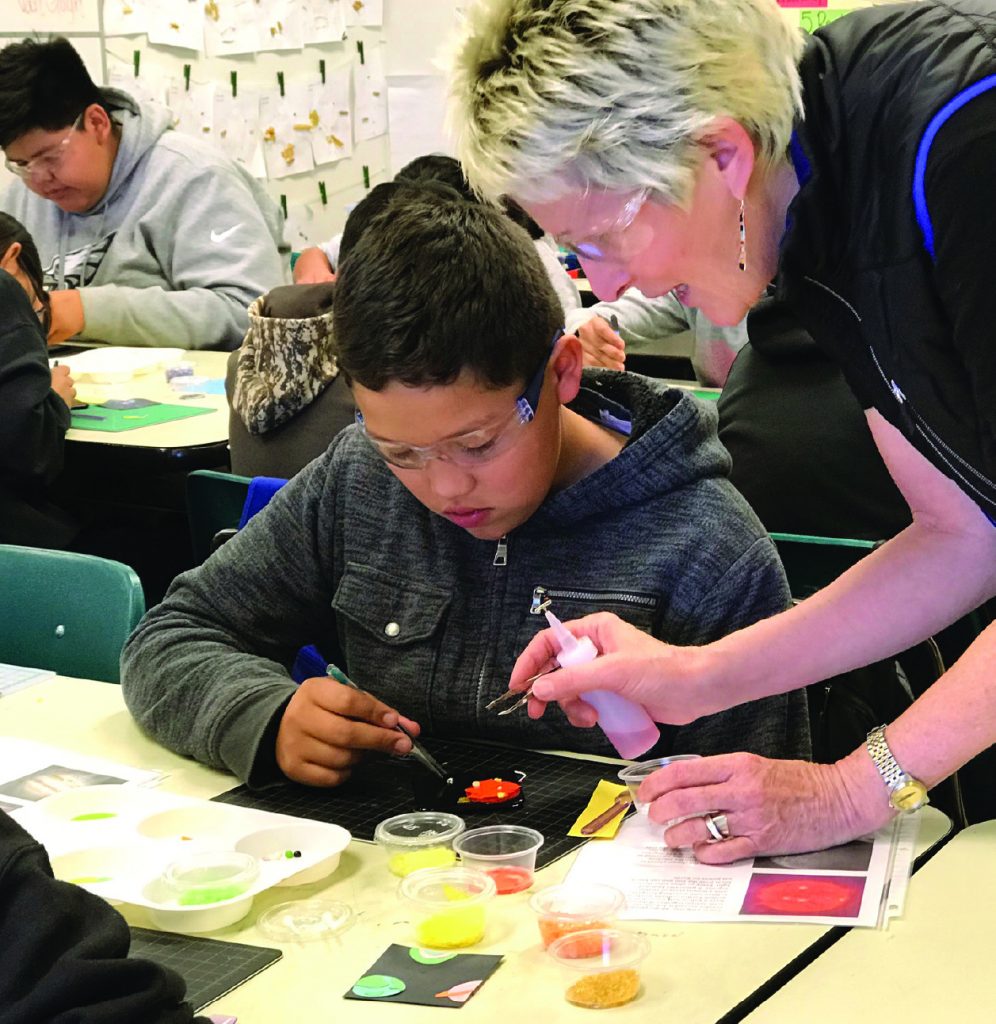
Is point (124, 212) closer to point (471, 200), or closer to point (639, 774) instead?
point (471, 200)

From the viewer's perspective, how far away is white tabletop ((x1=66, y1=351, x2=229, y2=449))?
305cm

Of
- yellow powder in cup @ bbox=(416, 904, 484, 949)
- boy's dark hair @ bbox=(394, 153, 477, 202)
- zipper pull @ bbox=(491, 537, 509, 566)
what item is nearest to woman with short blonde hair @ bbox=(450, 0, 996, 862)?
yellow powder in cup @ bbox=(416, 904, 484, 949)

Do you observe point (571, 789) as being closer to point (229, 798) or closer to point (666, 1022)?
point (229, 798)

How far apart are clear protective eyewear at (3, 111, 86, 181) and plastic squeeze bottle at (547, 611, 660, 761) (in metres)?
3.33

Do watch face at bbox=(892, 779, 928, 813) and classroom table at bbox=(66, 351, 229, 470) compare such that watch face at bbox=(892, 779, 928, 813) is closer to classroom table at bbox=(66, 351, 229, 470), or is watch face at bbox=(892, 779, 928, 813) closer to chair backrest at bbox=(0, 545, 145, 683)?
chair backrest at bbox=(0, 545, 145, 683)

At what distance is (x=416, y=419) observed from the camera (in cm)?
159

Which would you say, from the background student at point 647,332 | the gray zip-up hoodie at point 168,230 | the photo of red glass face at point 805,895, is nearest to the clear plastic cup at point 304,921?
the photo of red glass face at point 805,895

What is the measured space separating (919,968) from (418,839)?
490mm

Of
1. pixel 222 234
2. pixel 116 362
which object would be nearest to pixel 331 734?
pixel 116 362

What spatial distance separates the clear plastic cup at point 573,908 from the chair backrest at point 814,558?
0.80 metres

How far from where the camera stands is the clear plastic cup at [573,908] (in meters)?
1.20

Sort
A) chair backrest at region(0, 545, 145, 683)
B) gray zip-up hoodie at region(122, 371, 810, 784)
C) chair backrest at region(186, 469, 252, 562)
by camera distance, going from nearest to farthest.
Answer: gray zip-up hoodie at region(122, 371, 810, 784), chair backrest at region(0, 545, 145, 683), chair backrest at region(186, 469, 252, 562)

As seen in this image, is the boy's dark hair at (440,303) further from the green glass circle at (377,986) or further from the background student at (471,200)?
the green glass circle at (377,986)

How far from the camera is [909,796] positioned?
126 centimetres
